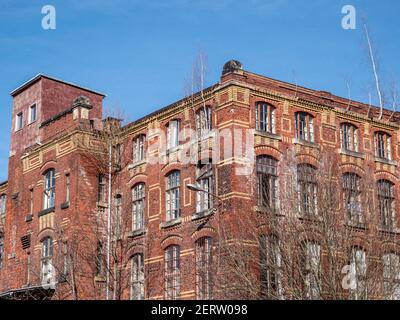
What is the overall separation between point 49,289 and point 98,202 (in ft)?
15.6

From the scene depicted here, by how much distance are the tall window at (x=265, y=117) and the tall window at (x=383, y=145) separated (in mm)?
6424

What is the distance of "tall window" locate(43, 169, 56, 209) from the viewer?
35.9 meters

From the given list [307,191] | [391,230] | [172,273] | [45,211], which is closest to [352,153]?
[391,230]

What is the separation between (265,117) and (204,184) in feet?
12.8

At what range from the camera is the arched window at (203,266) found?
2750 centimetres

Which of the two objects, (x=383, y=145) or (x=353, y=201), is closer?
(x=353, y=201)

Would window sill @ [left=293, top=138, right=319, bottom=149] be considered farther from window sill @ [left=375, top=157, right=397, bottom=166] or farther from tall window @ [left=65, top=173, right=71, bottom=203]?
tall window @ [left=65, top=173, right=71, bottom=203]

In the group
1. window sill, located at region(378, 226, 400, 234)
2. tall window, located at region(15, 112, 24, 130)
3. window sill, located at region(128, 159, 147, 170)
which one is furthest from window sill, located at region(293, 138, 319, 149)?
tall window, located at region(15, 112, 24, 130)

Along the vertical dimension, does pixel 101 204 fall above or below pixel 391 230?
above

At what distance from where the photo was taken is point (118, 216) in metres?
33.5

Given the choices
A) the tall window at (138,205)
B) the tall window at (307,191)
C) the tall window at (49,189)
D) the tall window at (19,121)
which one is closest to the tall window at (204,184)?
the tall window at (307,191)

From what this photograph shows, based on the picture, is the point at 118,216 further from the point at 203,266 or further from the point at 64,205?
the point at 203,266

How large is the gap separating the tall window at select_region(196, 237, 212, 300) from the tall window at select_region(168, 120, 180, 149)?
4953mm
